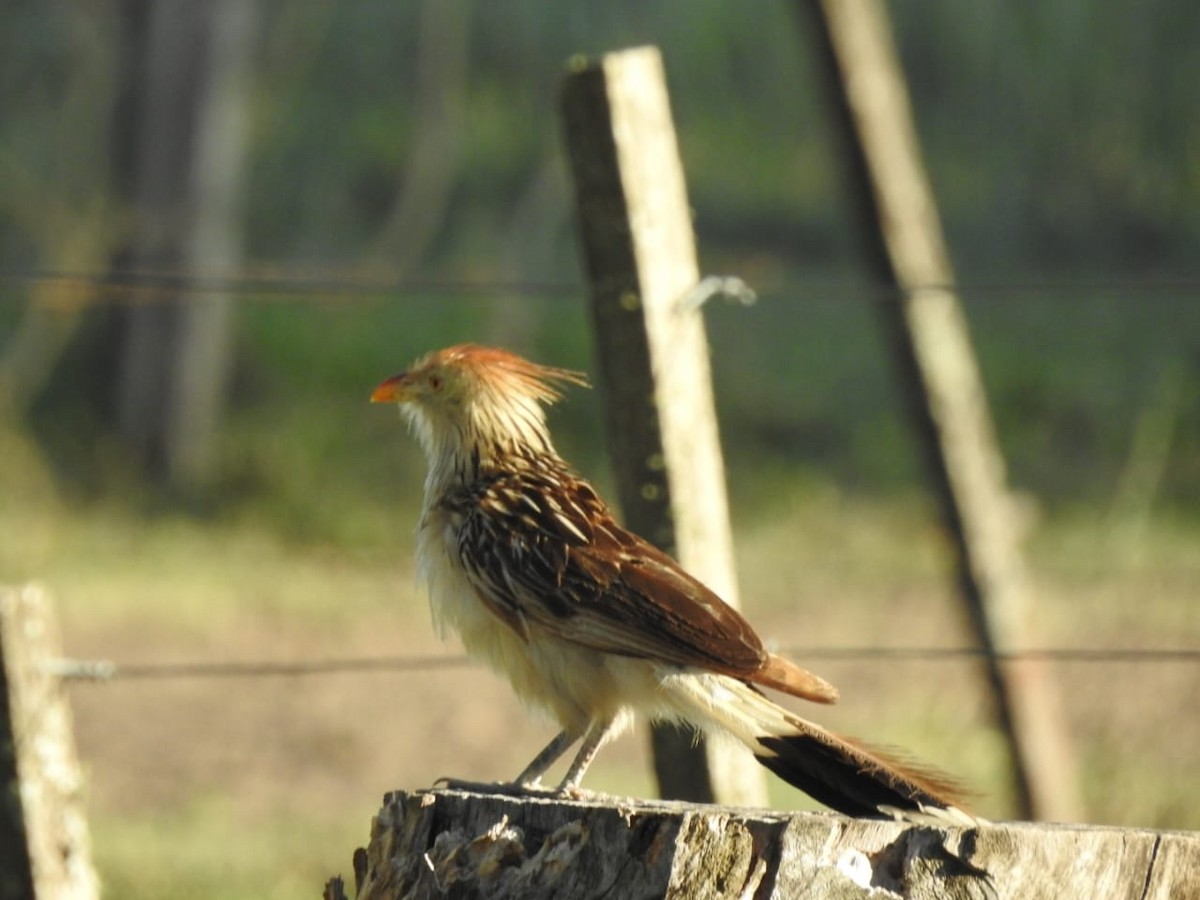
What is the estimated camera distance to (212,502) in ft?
42.2

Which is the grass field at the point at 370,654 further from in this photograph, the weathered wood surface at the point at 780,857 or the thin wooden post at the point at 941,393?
the weathered wood surface at the point at 780,857

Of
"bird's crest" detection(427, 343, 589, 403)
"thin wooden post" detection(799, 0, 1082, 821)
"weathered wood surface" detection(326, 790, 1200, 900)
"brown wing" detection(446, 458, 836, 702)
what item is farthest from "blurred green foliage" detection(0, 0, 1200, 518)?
"weathered wood surface" detection(326, 790, 1200, 900)

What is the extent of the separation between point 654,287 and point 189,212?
9.21 m

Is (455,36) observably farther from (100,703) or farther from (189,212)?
(100,703)

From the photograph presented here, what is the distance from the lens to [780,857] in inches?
124

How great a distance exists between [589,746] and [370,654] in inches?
252

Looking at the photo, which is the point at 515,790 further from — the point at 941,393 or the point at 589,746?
the point at 941,393

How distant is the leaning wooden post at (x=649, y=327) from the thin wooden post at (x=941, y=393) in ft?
5.13

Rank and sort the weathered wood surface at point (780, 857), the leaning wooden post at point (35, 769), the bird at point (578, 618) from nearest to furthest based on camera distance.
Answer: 1. the weathered wood surface at point (780, 857)
2. the bird at point (578, 618)
3. the leaning wooden post at point (35, 769)

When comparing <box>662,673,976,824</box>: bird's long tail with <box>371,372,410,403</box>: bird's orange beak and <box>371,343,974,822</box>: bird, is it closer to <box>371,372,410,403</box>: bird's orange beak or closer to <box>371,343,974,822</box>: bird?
<box>371,343,974,822</box>: bird

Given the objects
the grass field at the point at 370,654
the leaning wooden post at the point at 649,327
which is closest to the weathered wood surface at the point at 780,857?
the leaning wooden post at the point at 649,327

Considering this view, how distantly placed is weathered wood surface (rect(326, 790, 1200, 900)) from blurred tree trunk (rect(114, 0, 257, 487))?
10.1 meters

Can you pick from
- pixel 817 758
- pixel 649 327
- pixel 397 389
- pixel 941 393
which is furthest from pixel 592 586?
pixel 941 393

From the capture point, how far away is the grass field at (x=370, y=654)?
7.77 m
